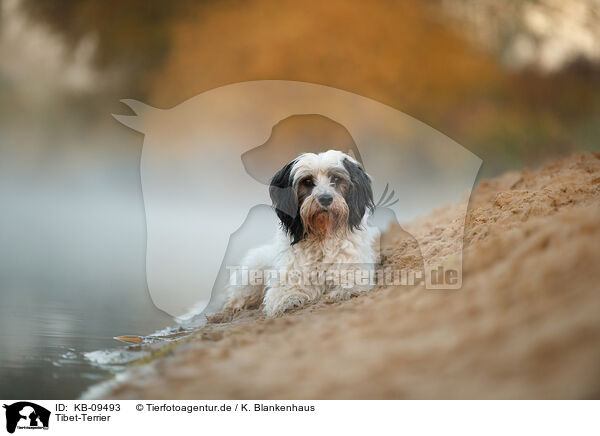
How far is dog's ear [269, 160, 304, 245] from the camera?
3109mm

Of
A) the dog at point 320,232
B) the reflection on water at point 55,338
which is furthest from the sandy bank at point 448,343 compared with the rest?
the dog at point 320,232

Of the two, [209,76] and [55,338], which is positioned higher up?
[209,76]

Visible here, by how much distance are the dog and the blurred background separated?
1.31m

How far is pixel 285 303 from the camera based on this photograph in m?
3.00

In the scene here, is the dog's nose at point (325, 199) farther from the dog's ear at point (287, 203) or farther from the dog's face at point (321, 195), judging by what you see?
the dog's ear at point (287, 203)

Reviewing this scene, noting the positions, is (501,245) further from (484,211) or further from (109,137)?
(109,137)

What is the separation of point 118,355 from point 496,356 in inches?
75.6

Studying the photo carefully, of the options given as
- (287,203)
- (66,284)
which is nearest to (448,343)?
(287,203)

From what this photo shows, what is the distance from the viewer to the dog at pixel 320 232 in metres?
3.01
